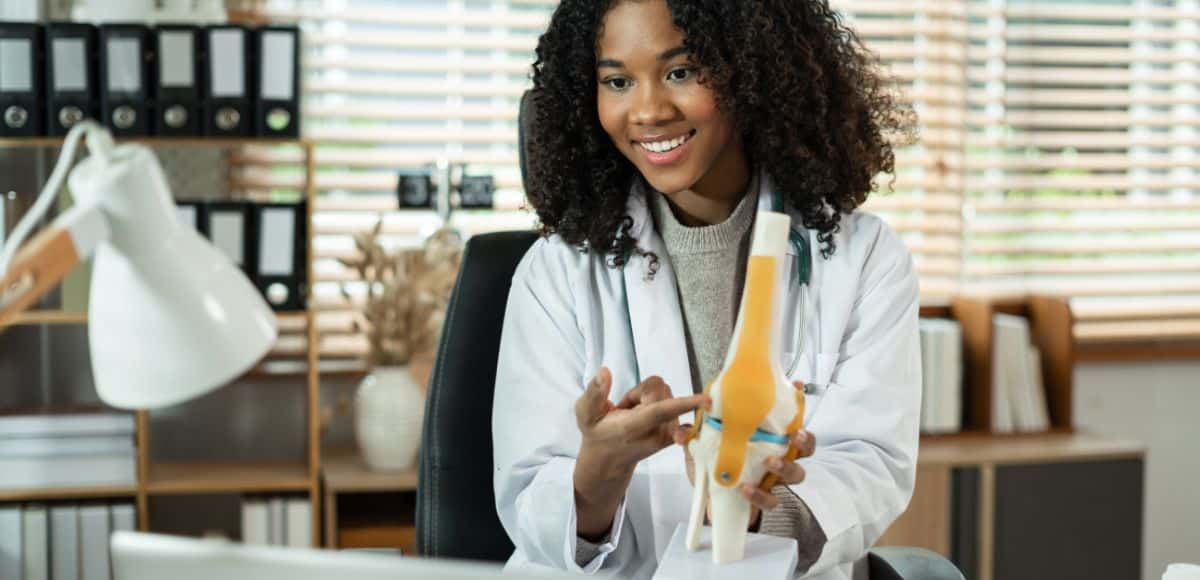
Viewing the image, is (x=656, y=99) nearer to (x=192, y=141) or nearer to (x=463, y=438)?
(x=463, y=438)

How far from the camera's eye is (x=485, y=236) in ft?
5.69

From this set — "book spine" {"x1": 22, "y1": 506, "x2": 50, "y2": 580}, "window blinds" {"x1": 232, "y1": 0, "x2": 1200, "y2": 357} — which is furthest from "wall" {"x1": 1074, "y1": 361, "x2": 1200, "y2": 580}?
"book spine" {"x1": 22, "y1": 506, "x2": 50, "y2": 580}

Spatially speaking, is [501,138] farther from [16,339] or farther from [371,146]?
[16,339]

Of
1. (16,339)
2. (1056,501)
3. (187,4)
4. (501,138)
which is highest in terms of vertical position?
(187,4)

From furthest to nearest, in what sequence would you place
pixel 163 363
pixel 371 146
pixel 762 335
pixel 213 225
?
pixel 371 146, pixel 213 225, pixel 762 335, pixel 163 363

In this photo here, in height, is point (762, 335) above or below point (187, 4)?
below

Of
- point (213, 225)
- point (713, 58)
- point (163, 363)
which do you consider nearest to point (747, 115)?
point (713, 58)

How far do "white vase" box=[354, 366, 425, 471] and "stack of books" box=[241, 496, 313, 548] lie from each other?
181mm

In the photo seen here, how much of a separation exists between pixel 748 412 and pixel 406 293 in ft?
6.32

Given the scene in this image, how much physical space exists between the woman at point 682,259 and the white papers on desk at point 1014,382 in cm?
163

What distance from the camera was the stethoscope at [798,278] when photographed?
1.61 meters

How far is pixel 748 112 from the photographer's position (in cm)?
162

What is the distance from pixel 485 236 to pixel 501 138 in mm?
1556

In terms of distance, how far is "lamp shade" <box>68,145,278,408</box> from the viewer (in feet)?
2.30
